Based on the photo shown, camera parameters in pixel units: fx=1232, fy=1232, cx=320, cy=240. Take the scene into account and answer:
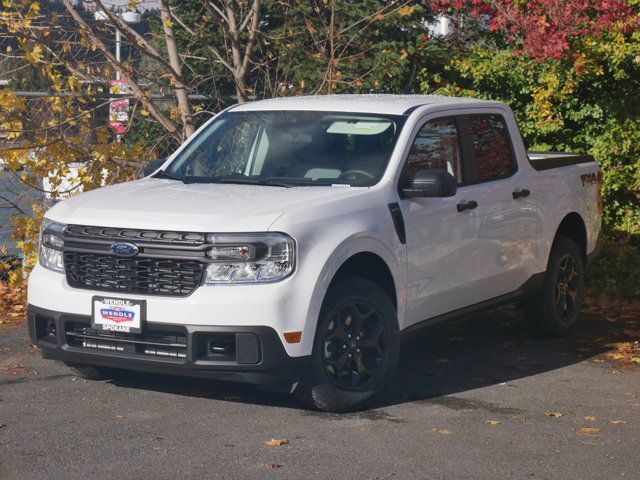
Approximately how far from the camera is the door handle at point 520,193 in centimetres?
866

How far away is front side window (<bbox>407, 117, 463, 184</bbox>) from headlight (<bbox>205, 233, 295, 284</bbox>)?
1.41m

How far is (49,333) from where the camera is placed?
23.3ft

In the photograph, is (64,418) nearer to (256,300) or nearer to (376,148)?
(256,300)

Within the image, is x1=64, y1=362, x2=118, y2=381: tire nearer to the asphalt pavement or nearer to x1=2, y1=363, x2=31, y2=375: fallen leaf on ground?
the asphalt pavement

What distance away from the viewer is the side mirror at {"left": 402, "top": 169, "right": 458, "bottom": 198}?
7.30 meters

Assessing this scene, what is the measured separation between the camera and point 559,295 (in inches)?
378

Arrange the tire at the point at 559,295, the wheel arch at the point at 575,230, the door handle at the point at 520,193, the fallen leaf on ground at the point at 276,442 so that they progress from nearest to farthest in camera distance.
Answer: the fallen leaf on ground at the point at 276,442 → the door handle at the point at 520,193 → the tire at the point at 559,295 → the wheel arch at the point at 575,230

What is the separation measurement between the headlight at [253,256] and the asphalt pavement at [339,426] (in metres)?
0.81

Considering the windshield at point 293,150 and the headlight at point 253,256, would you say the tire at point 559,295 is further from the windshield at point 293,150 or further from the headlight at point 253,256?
the headlight at point 253,256

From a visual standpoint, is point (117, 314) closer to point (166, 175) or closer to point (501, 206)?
point (166, 175)

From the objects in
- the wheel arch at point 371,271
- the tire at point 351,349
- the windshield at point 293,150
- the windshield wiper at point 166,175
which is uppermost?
the windshield at point 293,150

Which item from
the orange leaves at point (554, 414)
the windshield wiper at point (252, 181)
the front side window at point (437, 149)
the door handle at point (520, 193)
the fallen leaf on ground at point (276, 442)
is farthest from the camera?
the door handle at point (520, 193)

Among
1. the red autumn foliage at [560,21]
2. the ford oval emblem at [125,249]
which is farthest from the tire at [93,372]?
the red autumn foliage at [560,21]

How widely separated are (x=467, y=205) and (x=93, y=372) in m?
2.60
